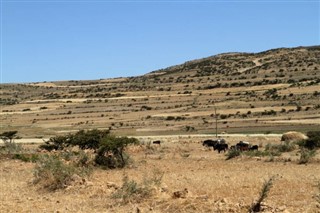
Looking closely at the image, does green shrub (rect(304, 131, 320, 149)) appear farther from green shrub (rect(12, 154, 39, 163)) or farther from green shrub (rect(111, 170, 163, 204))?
→ green shrub (rect(111, 170, 163, 204))

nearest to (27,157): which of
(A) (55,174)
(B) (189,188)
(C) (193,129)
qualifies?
(A) (55,174)

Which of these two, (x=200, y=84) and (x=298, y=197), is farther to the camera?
Result: (x=200, y=84)

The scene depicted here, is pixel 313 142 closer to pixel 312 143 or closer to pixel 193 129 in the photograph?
pixel 312 143

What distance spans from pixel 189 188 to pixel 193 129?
2075 inches

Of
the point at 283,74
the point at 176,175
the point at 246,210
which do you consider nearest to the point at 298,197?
the point at 246,210

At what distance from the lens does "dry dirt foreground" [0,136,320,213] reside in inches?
567

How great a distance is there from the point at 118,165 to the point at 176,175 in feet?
18.5

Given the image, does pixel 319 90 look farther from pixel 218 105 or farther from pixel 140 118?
pixel 140 118

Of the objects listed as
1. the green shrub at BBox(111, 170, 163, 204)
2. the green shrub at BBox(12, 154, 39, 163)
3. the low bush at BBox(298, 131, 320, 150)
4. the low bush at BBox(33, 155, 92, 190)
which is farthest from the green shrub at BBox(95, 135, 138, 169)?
the low bush at BBox(298, 131, 320, 150)

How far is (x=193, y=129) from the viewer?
72125 mm

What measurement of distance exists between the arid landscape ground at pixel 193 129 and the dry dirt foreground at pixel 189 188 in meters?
0.04

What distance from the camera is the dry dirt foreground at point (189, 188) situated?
14.4 m

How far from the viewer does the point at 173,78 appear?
171m

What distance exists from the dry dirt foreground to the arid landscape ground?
0.14 ft
